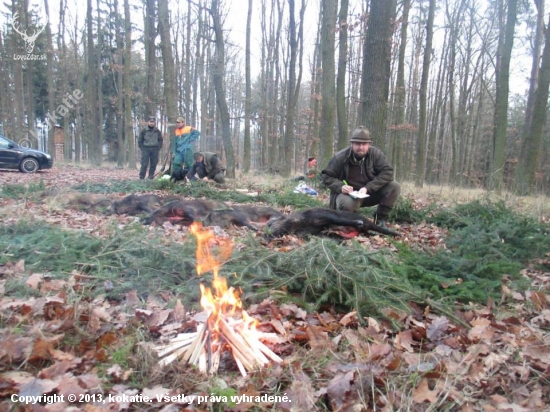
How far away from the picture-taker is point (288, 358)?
2254 millimetres

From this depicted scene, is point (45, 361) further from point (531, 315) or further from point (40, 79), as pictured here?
point (40, 79)

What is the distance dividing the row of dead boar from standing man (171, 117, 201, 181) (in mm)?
4190

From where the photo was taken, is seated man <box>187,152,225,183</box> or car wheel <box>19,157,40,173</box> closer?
seated man <box>187,152,225,183</box>

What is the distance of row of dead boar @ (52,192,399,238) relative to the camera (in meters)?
5.03

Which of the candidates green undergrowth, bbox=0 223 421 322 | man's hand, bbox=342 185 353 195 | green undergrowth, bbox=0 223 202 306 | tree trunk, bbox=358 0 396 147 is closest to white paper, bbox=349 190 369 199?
man's hand, bbox=342 185 353 195

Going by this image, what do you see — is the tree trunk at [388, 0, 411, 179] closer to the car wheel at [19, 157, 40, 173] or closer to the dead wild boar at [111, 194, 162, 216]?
the dead wild boar at [111, 194, 162, 216]

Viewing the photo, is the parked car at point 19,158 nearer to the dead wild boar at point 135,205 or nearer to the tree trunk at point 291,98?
the tree trunk at point 291,98

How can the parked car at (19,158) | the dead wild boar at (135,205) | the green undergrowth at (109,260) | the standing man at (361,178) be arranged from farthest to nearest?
the parked car at (19,158)
the dead wild boar at (135,205)
the standing man at (361,178)
the green undergrowth at (109,260)

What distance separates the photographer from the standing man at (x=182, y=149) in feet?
35.7

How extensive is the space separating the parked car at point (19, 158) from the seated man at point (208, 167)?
801cm

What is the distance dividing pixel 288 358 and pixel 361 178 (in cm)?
418

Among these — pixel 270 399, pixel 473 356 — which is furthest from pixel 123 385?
pixel 473 356

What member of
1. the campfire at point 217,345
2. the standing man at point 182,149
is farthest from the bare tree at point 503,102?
the campfire at point 217,345

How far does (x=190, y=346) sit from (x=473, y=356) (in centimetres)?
169
